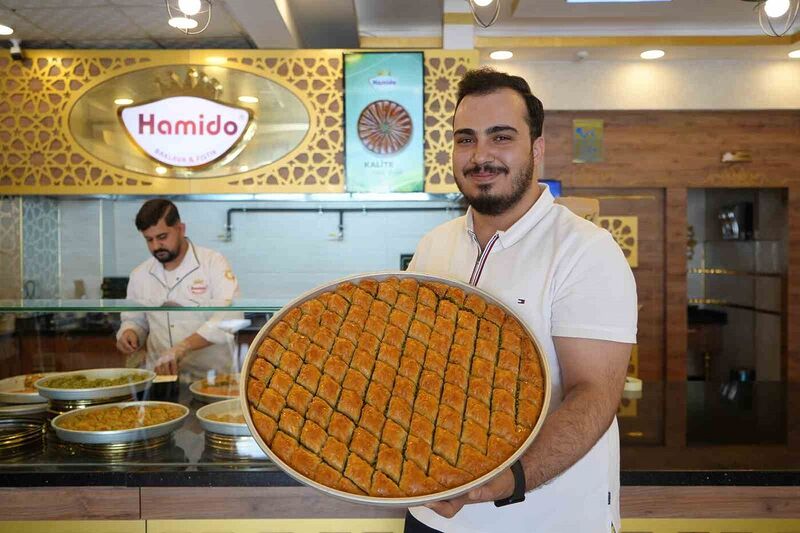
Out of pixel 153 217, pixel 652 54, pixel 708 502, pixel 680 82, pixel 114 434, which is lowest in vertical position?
pixel 708 502

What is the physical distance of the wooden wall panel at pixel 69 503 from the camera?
5.37 ft

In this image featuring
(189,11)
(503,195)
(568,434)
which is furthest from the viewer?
(189,11)

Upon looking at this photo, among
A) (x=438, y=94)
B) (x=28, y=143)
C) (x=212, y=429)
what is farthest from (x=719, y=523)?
(x=28, y=143)

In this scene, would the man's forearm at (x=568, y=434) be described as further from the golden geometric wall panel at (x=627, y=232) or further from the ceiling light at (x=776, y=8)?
the golden geometric wall panel at (x=627, y=232)

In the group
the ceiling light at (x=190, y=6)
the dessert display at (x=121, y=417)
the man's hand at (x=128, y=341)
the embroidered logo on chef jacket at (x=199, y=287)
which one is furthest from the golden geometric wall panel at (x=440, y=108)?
the dessert display at (x=121, y=417)

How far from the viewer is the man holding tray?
1.15m

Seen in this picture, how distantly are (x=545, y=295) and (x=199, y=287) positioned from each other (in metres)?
2.14

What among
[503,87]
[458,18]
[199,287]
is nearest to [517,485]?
[503,87]

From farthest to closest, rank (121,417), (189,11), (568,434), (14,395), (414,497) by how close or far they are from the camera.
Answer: (189,11)
(14,395)
(121,417)
(568,434)
(414,497)

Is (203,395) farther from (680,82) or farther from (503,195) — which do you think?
(680,82)

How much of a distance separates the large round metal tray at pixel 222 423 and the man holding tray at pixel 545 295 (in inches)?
20.7

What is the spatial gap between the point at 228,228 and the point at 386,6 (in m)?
Result: 1.99

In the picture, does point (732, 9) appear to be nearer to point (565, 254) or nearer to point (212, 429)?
point (565, 254)

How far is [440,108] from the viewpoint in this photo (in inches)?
164
